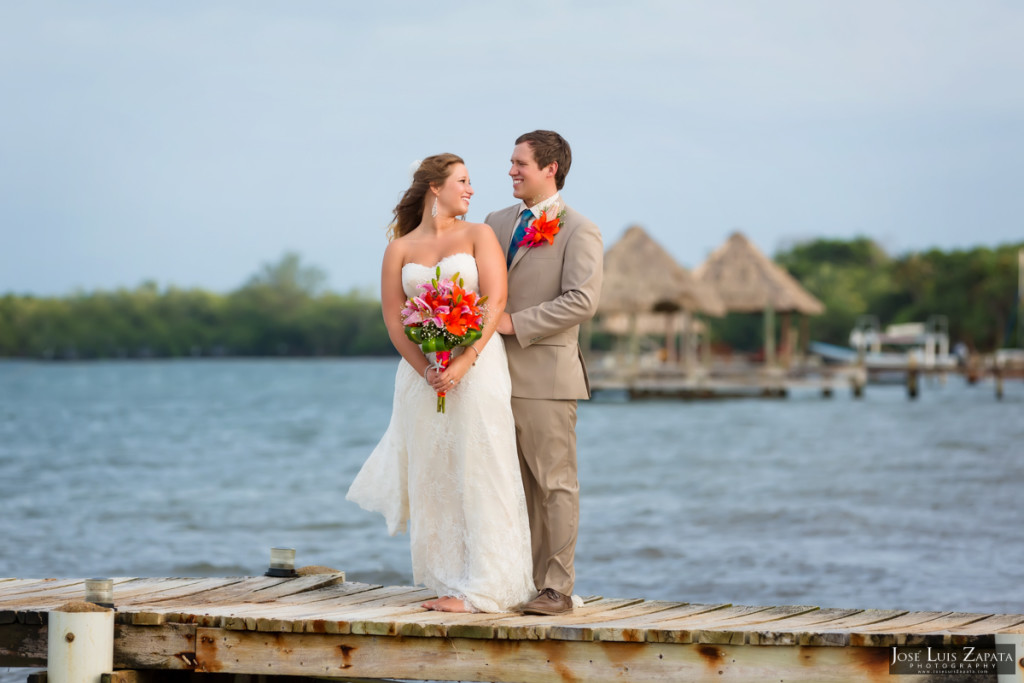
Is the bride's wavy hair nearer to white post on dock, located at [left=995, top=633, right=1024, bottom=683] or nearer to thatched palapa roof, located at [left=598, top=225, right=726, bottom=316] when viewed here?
white post on dock, located at [left=995, top=633, right=1024, bottom=683]

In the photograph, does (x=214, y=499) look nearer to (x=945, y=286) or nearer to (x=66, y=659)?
(x=66, y=659)

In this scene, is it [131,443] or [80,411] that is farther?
[80,411]

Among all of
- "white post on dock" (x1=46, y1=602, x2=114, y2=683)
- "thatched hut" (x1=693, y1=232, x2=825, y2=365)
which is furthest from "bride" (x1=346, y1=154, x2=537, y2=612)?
"thatched hut" (x1=693, y1=232, x2=825, y2=365)

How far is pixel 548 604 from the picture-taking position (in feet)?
16.0

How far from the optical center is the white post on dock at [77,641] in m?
4.73

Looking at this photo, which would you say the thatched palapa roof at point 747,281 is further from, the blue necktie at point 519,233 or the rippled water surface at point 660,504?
the blue necktie at point 519,233

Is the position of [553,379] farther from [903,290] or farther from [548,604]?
[903,290]

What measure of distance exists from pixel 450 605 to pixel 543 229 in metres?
1.55

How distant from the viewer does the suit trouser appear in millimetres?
4898

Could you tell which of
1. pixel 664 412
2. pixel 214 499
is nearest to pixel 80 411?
pixel 664 412

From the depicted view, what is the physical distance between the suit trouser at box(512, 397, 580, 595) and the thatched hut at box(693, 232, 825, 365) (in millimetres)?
41520

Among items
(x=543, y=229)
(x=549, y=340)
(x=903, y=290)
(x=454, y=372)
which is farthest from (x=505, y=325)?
(x=903, y=290)

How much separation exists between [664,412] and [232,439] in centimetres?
1691

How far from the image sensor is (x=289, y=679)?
5523mm
